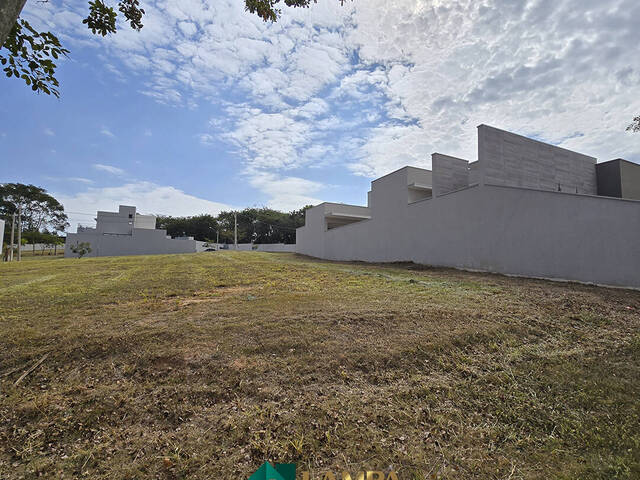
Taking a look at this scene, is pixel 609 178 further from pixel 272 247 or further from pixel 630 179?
pixel 272 247

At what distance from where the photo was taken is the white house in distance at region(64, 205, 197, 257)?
33.3 m

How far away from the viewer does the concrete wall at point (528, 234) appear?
7.41m

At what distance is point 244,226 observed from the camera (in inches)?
2094

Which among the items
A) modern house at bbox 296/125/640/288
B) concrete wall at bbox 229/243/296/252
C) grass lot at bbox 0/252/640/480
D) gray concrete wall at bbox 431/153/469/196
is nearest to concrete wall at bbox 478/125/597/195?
modern house at bbox 296/125/640/288

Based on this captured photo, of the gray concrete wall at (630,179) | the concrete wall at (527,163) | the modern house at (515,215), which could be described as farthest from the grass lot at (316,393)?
the gray concrete wall at (630,179)

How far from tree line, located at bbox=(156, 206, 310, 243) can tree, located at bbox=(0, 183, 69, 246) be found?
14.4 meters

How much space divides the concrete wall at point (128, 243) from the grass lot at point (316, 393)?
36.0 meters

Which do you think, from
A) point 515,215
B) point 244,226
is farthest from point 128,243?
point 515,215

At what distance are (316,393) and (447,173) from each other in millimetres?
13087

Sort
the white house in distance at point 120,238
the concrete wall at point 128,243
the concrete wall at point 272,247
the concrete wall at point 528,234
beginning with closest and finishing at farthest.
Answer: the concrete wall at point 528,234 → the concrete wall at point 128,243 → the white house in distance at point 120,238 → the concrete wall at point 272,247

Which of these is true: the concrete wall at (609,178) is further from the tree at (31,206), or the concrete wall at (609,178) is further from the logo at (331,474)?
the tree at (31,206)

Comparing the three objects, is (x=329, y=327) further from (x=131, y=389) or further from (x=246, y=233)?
(x=246, y=233)

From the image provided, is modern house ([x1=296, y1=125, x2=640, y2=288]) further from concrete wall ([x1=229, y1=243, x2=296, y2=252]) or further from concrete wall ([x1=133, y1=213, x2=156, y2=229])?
concrete wall ([x1=133, y1=213, x2=156, y2=229])

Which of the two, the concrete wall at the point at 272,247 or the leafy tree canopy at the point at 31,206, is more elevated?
the leafy tree canopy at the point at 31,206
